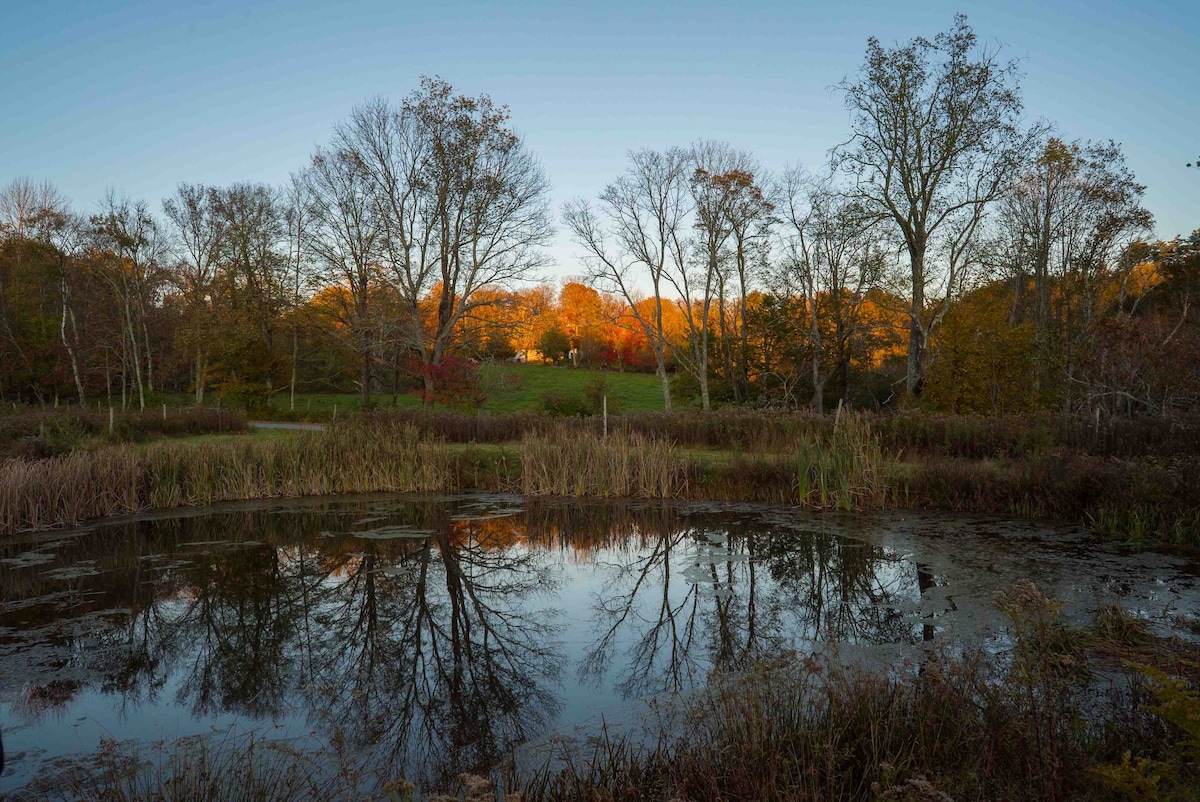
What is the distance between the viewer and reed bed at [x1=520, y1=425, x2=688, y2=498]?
40.0 feet

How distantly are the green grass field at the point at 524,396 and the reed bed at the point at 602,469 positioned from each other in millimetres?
15993

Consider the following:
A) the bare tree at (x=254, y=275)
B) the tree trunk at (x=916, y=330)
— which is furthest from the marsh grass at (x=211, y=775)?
the bare tree at (x=254, y=275)

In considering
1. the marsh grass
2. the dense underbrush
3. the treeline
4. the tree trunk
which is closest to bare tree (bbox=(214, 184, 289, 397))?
the treeline

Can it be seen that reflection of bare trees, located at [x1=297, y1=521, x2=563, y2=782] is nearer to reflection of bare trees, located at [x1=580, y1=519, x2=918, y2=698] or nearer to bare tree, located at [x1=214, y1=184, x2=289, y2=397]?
reflection of bare trees, located at [x1=580, y1=519, x2=918, y2=698]

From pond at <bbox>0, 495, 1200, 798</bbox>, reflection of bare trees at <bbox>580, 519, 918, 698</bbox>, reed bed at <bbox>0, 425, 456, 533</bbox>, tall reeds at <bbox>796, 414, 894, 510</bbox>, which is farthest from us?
tall reeds at <bbox>796, 414, 894, 510</bbox>

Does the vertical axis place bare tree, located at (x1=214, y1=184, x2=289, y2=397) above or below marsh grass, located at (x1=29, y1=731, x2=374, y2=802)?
above

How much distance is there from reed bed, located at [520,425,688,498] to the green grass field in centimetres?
1599

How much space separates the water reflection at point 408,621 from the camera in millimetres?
4555

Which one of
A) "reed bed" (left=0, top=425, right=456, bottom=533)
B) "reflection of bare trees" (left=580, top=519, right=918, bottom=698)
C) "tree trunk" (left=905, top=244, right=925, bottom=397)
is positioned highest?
"tree trunk" (left=905, top=244, right=925, bottom=397)

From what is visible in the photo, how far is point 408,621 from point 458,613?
0.45 m

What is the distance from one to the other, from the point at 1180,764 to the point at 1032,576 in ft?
13.4

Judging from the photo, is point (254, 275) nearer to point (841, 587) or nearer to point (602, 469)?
point (602, 469)

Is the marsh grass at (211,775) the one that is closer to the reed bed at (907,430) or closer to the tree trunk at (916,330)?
the reed bed at (907,430)

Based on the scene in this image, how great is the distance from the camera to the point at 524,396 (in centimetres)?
3912
